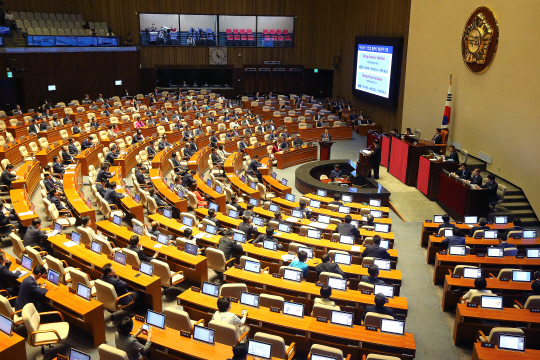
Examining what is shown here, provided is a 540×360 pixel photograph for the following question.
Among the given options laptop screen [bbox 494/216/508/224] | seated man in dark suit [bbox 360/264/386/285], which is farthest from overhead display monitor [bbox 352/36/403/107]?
seated man in dark suit [bbox 360/264/386/285]

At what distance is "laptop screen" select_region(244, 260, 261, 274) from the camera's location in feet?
26.3

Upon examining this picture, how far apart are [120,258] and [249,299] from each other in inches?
107

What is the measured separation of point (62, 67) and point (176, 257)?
19493mm

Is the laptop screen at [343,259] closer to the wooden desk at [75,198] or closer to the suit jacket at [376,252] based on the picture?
the suit jacket at [376,252]

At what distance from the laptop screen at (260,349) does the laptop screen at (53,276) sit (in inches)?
140

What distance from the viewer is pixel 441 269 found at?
915 centimetres

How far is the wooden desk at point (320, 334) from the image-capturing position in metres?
6.01

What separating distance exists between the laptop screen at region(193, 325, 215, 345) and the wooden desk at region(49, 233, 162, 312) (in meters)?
1.71

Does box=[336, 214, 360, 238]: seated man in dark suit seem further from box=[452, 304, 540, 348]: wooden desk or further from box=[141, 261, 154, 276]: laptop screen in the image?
box=[141, 261, 154, 276]: laptop screen

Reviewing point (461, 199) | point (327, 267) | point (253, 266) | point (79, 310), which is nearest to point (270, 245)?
point (253, 266)

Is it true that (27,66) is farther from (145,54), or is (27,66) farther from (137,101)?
(145,54)

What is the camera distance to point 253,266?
8.06 meters

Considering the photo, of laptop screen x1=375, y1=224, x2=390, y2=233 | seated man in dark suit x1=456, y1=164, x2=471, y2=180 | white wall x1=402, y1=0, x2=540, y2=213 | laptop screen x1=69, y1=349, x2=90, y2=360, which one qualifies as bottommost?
laptop screen x1=375, y1=224, x2=390, y2=233

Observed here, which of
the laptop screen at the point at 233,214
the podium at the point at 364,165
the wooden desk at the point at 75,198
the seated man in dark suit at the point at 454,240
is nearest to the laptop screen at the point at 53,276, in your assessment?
the wooden desk at the point at 75,198
